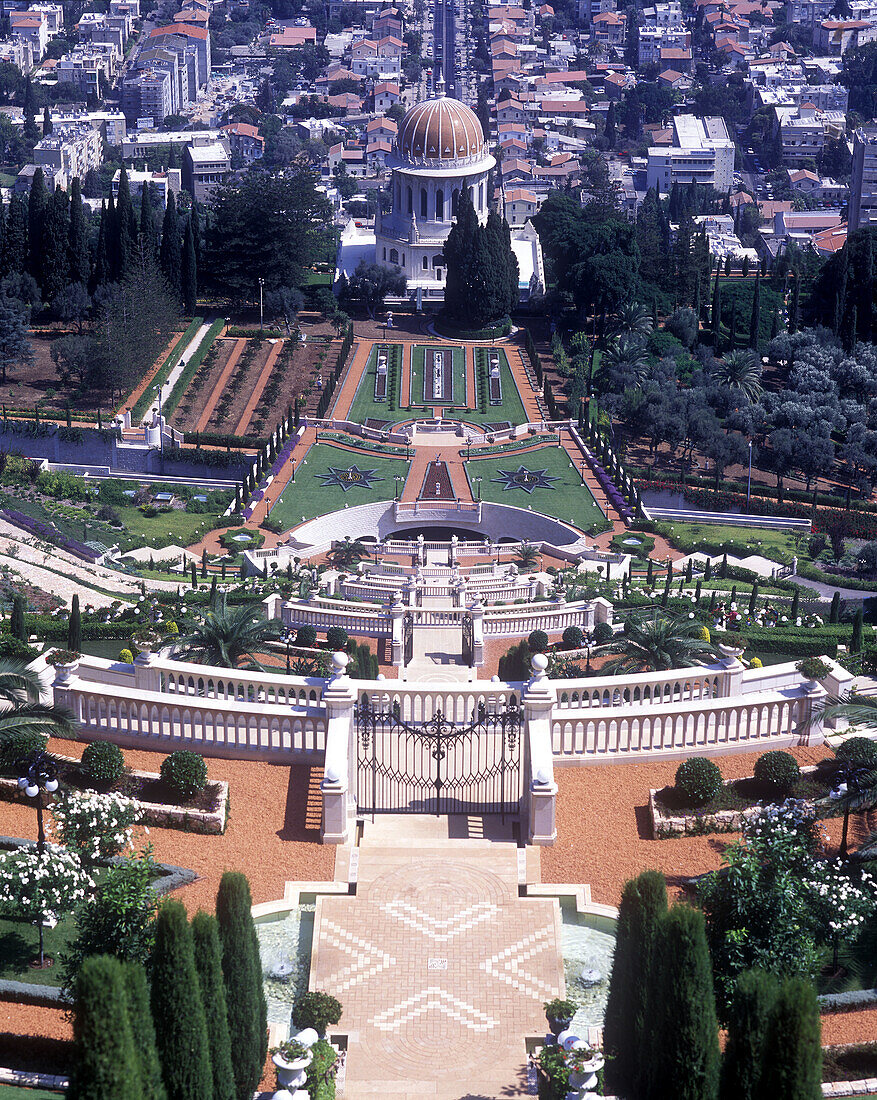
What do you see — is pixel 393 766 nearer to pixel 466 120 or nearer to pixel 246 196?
pixel 246 196

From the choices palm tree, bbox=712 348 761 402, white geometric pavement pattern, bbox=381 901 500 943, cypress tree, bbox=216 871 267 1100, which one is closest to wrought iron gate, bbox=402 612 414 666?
white geometric pavement pattern, bbox=381 901 500 943

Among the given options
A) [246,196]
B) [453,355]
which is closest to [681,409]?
[453,355]

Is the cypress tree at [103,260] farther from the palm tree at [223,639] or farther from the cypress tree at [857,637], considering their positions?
the palm tree at [223,639]

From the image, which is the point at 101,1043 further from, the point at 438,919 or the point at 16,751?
the point at 16,751

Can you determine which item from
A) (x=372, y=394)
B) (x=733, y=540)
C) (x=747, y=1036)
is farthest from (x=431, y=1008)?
(x=372, y=394)

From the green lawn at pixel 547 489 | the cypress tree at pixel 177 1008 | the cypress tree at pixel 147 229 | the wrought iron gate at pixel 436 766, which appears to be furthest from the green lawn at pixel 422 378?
the cypress tree at pixel 177 1008

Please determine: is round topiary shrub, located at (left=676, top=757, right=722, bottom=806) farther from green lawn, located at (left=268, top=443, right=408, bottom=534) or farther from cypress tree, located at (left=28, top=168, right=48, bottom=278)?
cypress tree, located at (left=28, top=168, right=48, bottom=278)
